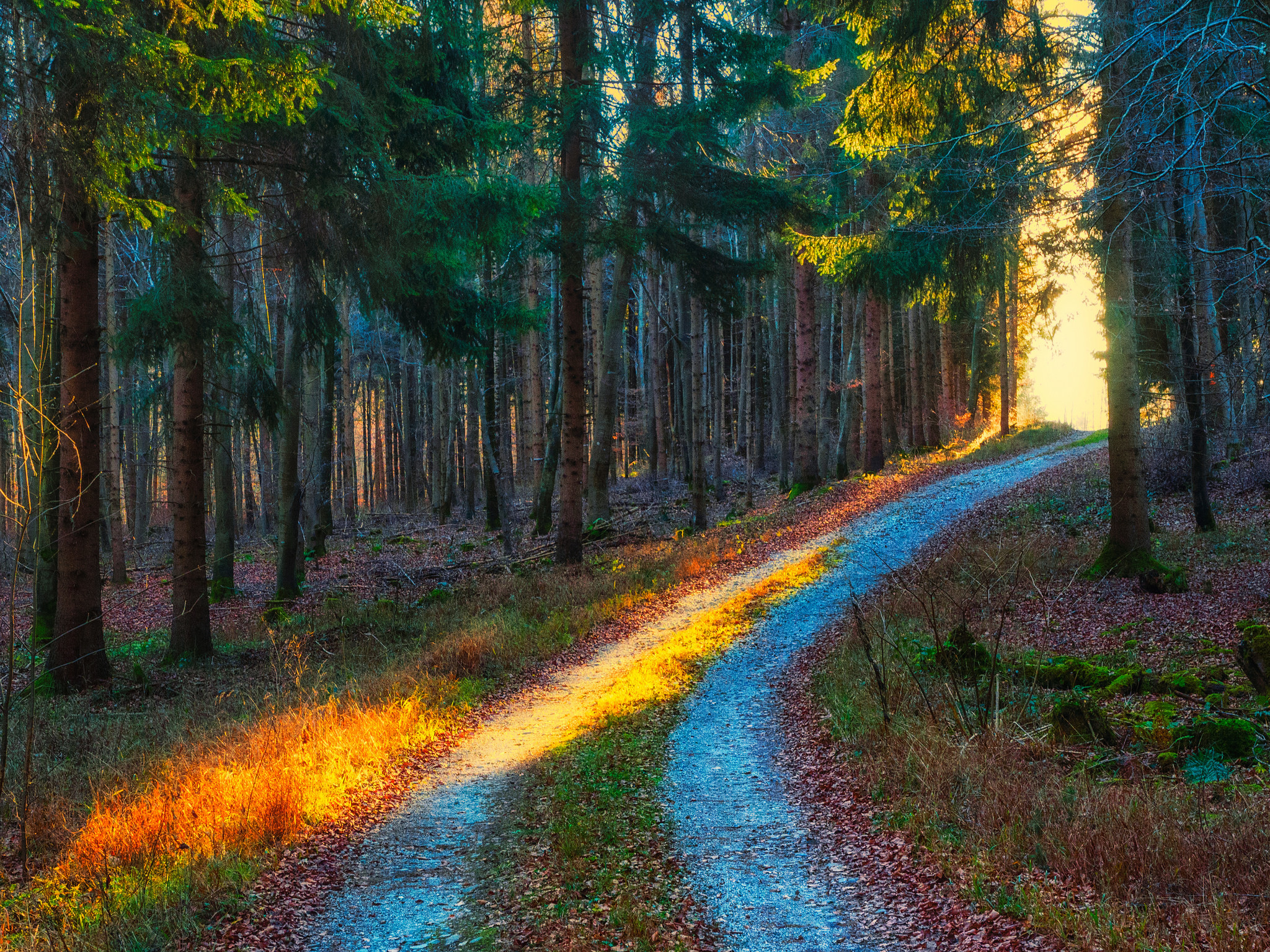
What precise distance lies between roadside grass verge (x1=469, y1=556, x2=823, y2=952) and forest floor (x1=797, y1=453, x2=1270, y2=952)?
111 cm

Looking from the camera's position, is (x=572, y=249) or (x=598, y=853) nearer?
(x=598, y=853)

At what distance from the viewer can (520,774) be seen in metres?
6.89

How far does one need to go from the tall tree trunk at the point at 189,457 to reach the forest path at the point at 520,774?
537 centimetres

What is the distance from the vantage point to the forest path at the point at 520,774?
15.3 ft

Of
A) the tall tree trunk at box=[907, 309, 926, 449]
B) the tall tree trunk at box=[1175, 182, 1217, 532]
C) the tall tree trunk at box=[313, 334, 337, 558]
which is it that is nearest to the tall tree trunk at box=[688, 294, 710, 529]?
the tall tree trunk at box=[313, 334, 337, 558]

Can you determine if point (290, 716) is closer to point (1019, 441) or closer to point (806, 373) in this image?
point (806, 373)

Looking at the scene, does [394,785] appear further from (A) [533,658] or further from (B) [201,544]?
(B) [201,544]

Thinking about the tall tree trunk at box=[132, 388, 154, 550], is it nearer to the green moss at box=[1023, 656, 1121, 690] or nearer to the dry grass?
the dry grass

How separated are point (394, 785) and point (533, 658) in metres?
3.79

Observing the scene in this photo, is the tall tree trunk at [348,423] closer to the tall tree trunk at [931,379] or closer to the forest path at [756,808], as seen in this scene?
the forest path at [756,808]

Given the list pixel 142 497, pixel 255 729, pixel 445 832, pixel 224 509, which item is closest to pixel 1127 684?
pixel 445 832

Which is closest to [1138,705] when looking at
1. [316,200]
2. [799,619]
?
[799,619]

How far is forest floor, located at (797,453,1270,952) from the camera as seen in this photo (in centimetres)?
405

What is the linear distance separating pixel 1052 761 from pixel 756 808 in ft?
7.06
